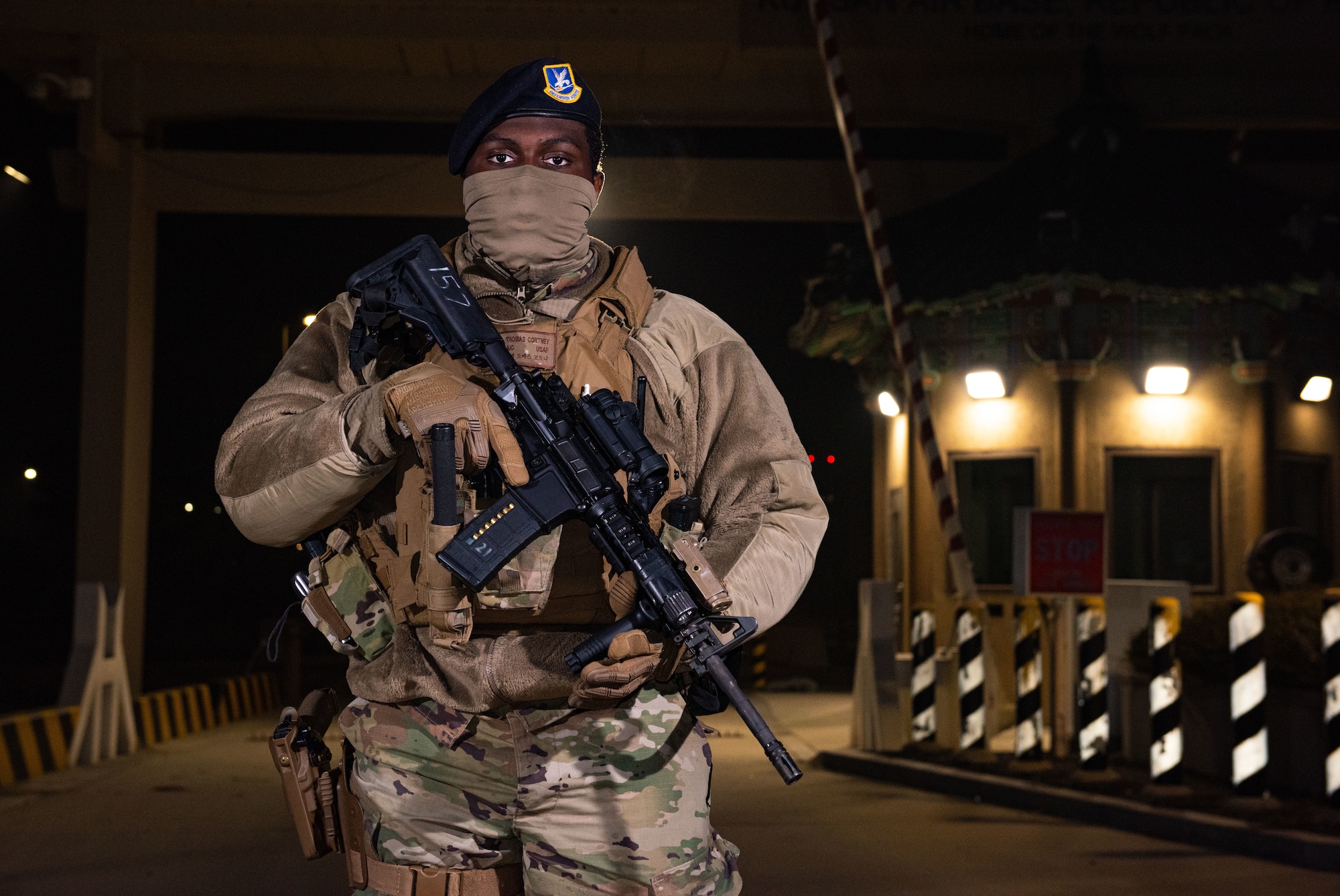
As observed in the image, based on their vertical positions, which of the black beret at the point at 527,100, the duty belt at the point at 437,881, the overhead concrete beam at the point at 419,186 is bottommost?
the duty belt at the point at 437,881

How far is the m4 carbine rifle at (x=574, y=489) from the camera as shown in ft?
8.77

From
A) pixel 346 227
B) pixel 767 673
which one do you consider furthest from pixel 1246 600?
pixel 346 227

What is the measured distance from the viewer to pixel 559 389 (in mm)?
2785

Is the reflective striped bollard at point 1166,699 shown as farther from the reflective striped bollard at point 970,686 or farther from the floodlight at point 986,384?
the floodlight at point 986,384

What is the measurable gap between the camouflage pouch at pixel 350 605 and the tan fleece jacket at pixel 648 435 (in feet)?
0.14

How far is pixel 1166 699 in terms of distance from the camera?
29.5 feet

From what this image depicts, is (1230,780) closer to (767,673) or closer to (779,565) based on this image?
(779,565)

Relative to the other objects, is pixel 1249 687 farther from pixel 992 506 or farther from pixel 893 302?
pixel 992 506

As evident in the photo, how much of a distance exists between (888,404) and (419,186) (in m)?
4.61

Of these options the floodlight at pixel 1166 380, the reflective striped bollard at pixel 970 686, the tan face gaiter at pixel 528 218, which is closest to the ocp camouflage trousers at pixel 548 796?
the tan face gaiter at pixel 528 218

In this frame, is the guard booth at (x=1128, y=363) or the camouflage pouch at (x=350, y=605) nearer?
the camouflage pouch at (x=350, y=605)

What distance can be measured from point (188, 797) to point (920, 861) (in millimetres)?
4378

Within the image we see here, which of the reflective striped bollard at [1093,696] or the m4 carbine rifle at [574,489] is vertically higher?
the m4 carbine rifle at [574,489]

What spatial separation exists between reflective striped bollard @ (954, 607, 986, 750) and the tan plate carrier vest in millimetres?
7614
